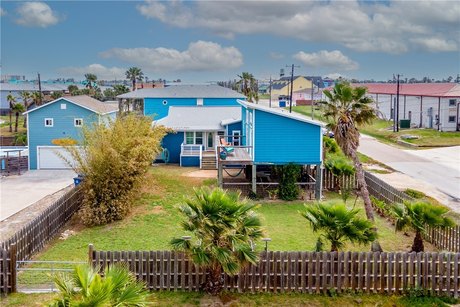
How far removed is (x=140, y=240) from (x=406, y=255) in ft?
31.7

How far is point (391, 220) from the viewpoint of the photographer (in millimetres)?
20672

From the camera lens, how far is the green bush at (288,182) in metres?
25.3

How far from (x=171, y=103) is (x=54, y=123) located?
58.0 feet

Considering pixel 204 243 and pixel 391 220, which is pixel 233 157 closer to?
pixel 391 220

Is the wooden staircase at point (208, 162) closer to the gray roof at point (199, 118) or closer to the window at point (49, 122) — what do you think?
the gray roof at point (199, 118)

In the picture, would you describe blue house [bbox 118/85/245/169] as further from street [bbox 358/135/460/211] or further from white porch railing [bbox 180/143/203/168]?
street [bbox 358/135/460/211]

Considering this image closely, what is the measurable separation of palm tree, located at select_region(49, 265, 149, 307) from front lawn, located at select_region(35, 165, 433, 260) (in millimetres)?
5933

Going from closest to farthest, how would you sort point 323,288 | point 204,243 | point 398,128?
point 204,243, point 323,288, point 398,128

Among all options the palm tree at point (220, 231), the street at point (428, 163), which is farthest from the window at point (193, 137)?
the palm tree at point (220, 231)

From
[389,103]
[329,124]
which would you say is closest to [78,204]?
[329,124]

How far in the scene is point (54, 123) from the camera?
36625 millimetres

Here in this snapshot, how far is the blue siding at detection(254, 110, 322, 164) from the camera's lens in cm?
2519

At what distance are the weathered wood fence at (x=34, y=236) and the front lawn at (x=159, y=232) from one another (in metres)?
0.42

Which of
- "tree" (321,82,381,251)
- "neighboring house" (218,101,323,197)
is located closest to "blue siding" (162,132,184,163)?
"neighboring house" (218,101,323,197)
